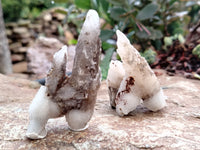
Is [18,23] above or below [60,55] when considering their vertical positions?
above

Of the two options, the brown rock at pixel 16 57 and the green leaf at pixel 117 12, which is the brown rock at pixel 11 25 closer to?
the brown rock at pixel 16 57

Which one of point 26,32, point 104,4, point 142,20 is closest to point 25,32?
point 26,32

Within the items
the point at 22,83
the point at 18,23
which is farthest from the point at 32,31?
the point at 22,83

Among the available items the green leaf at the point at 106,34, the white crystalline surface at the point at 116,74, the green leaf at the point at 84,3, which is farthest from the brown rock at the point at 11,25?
the white crystalline surface at the point at 116,74

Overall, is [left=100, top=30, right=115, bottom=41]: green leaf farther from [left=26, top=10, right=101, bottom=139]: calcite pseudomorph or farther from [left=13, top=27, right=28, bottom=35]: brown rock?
[left=13, top=27, right=28, bottom=35]: brown rock

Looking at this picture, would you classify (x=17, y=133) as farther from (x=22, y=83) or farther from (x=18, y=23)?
(x=18, y=23)

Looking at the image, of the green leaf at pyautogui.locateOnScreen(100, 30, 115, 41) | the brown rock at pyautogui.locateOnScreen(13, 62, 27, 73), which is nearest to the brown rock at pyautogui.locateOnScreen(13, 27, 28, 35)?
the brown rock at pyautogui.locateOnScreen(13, 62, 27, 73)

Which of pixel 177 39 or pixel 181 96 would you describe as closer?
pixel 181 96
